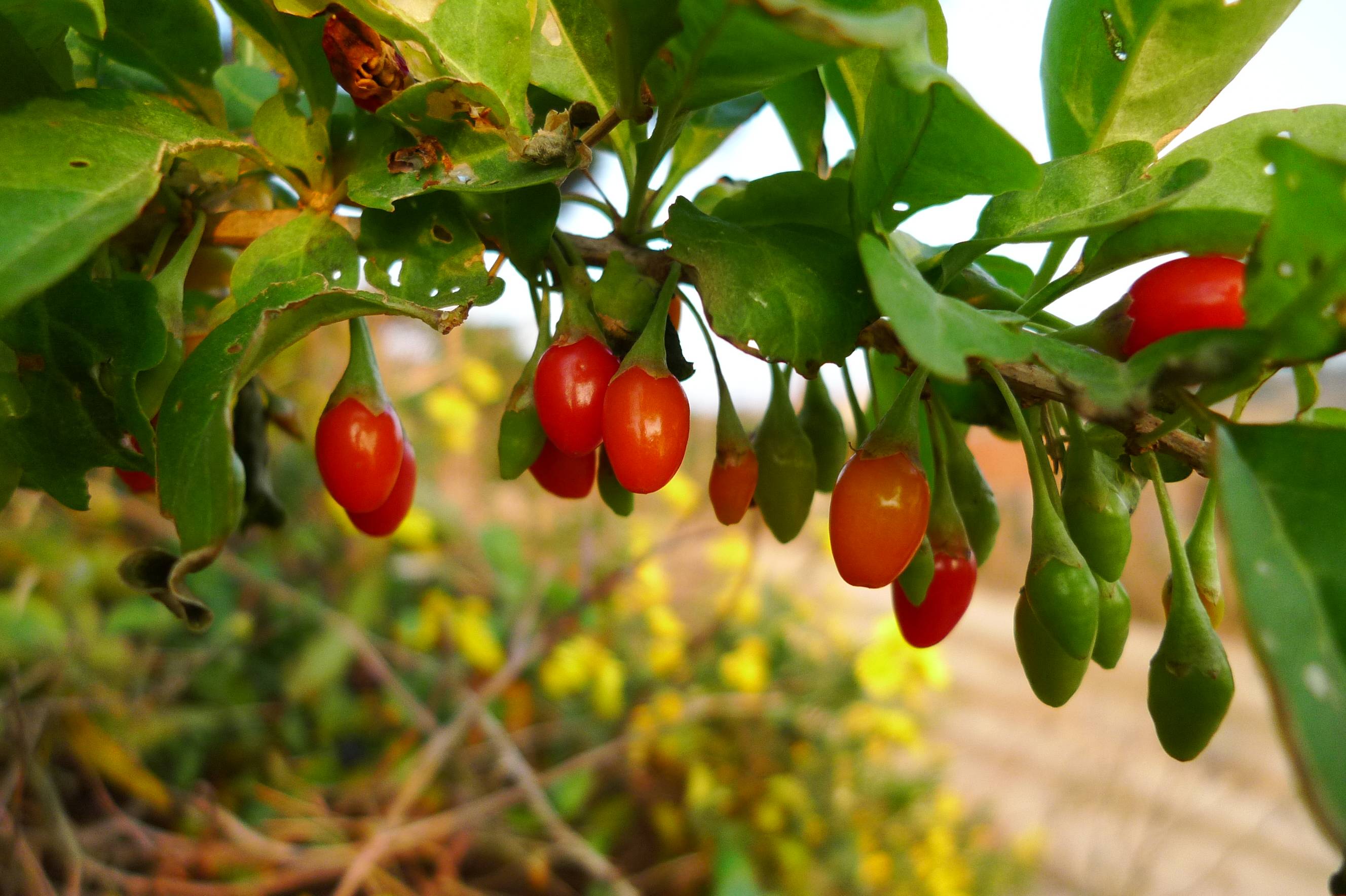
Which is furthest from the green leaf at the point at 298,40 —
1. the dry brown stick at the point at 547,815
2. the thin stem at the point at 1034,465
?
the dry brown stick at the point at 547,815

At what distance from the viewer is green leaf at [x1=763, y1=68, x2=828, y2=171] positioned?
1.49ft

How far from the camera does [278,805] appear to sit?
57.5 inches

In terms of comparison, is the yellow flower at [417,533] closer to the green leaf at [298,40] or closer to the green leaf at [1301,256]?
the green leaf at [298,40]

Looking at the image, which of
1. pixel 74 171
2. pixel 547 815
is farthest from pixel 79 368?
pixel 547 815

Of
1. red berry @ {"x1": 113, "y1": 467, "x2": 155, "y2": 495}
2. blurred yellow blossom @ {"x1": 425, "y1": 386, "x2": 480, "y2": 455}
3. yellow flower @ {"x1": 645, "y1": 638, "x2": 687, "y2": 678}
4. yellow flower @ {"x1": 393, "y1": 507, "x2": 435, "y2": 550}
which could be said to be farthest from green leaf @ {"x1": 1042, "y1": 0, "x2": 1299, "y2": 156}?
blurred yellow blossom @ {"x1": 425, "y1": 386, "x2": 480, "y2": 455}

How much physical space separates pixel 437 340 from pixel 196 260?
7.68ft

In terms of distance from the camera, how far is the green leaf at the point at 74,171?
0.88ft

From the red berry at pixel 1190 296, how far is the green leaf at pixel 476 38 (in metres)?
0.28

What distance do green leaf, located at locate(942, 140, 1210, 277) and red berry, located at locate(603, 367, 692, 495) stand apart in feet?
0.47

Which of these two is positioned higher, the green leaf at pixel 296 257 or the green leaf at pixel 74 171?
the green leaf at pixel 74 171

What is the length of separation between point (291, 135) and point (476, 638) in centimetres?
141

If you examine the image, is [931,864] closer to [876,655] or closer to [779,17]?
[876,655]

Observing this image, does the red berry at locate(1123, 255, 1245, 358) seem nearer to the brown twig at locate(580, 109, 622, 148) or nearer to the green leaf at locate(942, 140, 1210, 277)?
the green leaf at locate(942, 140, 1210, 277)

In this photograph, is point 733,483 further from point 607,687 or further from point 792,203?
point 607,687
